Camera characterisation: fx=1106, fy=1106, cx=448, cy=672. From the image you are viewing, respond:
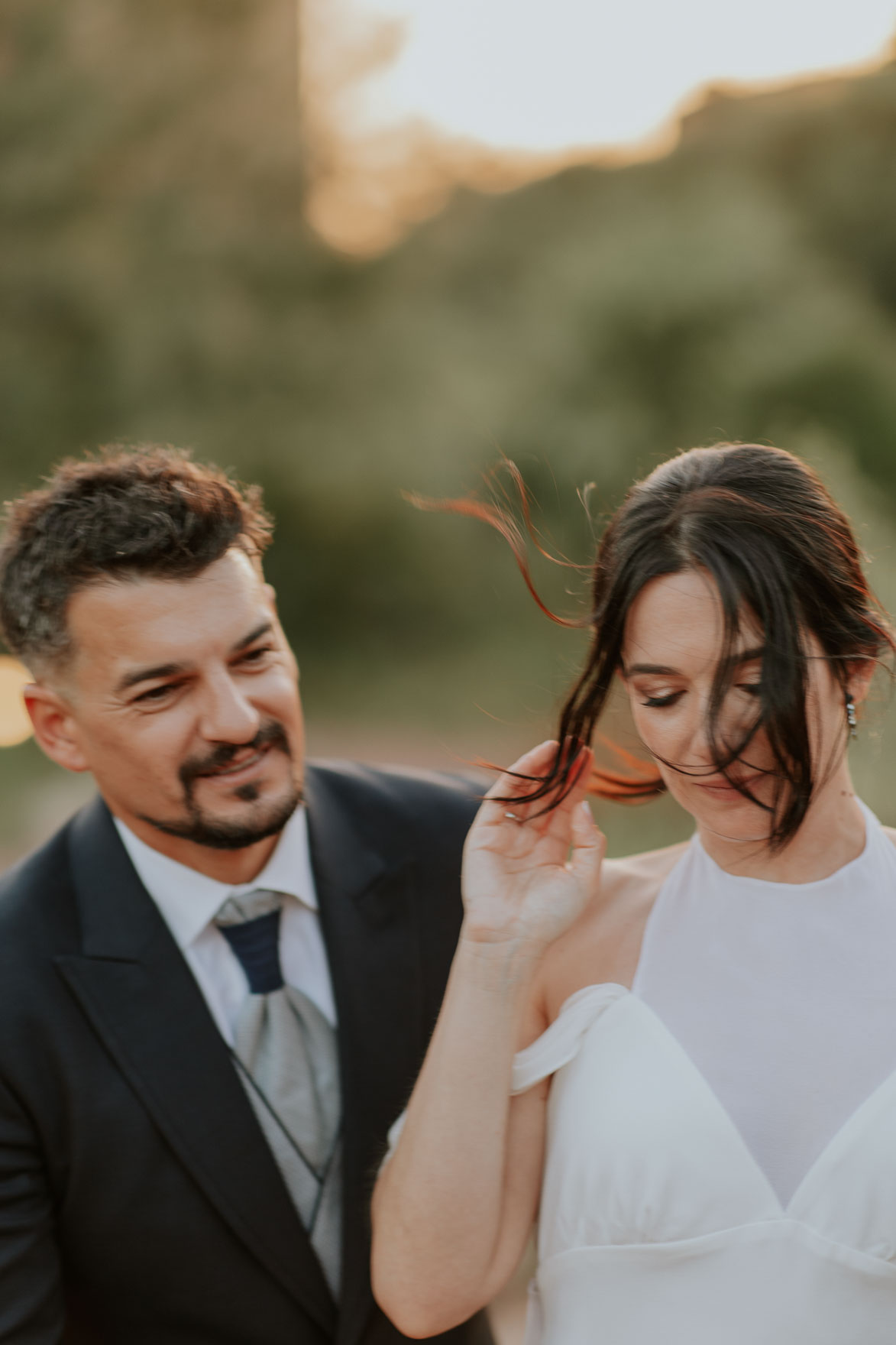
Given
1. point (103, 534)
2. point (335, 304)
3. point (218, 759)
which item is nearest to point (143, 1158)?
point (218, 759)

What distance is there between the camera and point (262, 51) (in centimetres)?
827

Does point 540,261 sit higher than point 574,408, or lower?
higher

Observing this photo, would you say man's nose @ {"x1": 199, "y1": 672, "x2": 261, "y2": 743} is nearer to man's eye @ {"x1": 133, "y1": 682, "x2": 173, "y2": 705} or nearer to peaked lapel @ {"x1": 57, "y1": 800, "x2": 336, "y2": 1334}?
man's eye @ {"x1": 133, "y1": 682, "x2": 173, "y2": 705}

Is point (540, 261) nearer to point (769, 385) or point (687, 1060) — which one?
point (769, 385)

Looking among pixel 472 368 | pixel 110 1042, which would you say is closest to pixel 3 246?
pixel 472 368

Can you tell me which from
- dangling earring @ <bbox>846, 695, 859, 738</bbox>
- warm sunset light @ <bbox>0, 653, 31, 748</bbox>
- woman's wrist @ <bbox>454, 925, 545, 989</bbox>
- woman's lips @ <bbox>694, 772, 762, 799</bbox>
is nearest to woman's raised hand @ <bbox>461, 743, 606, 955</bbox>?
woman's wrist @ <bbox>454, 925, 545, 989</bbox>

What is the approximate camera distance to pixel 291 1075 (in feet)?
6.73

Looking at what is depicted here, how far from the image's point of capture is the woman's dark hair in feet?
4.84

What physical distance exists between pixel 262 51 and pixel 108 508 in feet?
24.9

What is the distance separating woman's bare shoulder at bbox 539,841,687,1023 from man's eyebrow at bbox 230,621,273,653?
0.77 m

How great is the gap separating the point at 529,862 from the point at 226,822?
2.11ft

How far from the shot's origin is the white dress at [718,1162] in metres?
1.50

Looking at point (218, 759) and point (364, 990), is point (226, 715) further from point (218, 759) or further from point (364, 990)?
point (364, 990)

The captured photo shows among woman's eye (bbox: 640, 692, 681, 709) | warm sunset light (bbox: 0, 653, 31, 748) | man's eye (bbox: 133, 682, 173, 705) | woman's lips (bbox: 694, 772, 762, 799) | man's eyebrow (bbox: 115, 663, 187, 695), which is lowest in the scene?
warm sunset light (bbox: 0, 653, 31, 748)
